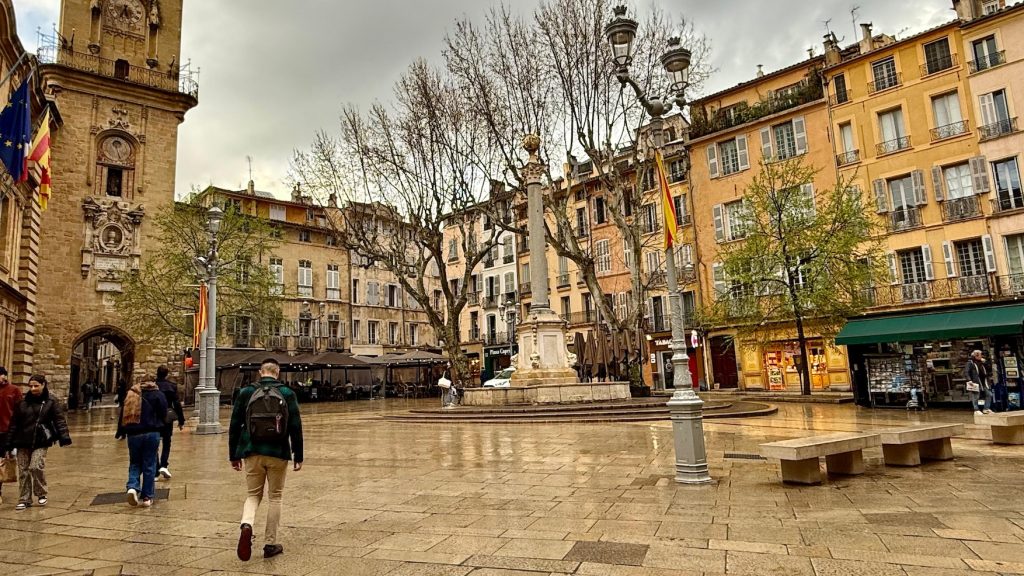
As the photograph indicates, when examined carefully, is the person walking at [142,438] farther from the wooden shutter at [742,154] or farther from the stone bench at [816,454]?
the wooden shutter at [742,154]

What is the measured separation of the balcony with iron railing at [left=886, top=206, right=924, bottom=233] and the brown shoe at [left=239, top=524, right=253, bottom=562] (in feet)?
95.6

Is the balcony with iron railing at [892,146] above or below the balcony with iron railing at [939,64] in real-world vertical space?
below

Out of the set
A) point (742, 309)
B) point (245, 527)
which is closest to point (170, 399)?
point (245, 527)

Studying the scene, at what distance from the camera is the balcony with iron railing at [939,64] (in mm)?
26250

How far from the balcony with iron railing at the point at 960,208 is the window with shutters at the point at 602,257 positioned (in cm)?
1890

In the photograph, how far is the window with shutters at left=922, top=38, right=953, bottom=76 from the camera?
2648 cm

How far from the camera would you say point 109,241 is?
1178 inches

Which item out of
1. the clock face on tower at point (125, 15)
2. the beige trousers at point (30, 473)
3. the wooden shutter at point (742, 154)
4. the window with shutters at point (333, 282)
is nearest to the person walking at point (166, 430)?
the beige trousers at point (30, 473)

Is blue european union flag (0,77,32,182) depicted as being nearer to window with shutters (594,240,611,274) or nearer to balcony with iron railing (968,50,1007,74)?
window with shutters (594,240,611,274)

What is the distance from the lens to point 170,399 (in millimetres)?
10195

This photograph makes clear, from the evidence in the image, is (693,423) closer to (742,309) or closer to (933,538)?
(933,538)

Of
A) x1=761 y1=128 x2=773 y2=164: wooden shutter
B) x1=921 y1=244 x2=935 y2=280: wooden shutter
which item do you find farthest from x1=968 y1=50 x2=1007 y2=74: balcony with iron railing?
x1=761 y1=128 x2=773 y2=164: wooden shutter

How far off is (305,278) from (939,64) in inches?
1502

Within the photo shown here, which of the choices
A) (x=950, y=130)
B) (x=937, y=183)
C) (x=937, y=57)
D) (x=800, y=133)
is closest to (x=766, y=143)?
(x=800, y=133)
